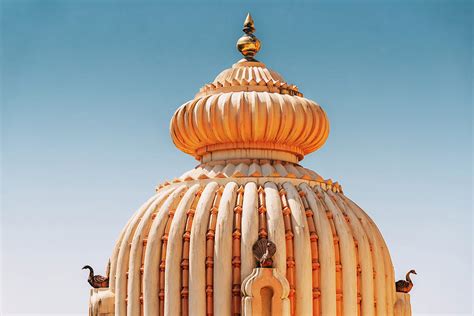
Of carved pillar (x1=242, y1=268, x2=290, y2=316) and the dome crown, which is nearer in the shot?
carved pillar (x1=242, y1=268, x2=290, y2=316)

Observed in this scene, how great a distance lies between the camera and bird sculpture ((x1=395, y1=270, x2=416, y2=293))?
1928cm

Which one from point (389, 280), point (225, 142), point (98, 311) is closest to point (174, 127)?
point (225, 142)

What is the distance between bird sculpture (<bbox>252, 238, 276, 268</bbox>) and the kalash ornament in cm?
2

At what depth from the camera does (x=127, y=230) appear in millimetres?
18719

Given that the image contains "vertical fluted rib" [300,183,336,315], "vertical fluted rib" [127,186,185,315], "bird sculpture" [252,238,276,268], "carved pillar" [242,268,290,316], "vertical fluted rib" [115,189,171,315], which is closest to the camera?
"carved pillar" [242,268,290,316]

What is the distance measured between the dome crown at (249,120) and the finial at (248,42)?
0.62 metres

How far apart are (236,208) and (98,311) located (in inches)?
168

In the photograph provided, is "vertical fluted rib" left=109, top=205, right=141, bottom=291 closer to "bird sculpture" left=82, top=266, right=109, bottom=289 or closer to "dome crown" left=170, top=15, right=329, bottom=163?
"bird sculpture" left=82, top=266, right=109, bottom=289

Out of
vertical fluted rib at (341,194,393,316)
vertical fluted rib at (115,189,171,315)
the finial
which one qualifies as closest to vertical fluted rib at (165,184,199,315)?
vertical fluted rib at (115,189,171,315)

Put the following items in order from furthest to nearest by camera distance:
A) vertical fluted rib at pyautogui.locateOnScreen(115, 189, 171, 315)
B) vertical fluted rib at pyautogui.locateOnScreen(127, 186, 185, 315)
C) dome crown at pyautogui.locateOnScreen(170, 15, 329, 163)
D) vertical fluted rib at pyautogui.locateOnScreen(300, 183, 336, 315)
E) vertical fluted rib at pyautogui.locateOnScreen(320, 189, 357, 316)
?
dome crown at pyautogui.locateOnScreen(170, 15, 329, 163), vertical fluted rib at pyautogui.locateOnScreen(115, 189, 171, 315), vertical fluted rib at pyautogui.locateOnScreen(127, 186, 185, 315), vertical fluted rib at pyautogui.locateOnScreen(320, 189, 357, 316), vertical fluted rib at pyautogui.locateOnScreen(300, 183, 336, 315)

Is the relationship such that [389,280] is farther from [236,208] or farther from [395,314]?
[236,208]

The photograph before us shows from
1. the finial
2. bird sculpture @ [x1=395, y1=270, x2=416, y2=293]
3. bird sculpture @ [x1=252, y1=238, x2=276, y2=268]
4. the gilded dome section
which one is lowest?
bird sculpture @ [x1=395, y1=270, x2=416, y2=293]

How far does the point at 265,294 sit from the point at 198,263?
1.62 m

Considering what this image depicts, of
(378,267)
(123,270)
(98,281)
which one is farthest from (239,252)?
(98,281)
